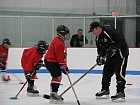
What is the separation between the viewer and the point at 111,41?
3.93 meters

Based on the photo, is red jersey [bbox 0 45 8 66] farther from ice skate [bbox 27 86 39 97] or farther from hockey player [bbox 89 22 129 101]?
hockey player [bbox 89 22 129 101]

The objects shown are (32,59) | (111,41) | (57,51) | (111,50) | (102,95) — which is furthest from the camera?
(32,59)

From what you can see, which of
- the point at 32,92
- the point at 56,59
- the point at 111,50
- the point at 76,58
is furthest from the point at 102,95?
the point at 76,58

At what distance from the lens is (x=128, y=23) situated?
7.68 metres

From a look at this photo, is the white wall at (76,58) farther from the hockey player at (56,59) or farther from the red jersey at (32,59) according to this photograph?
the hockey player at (56,59)

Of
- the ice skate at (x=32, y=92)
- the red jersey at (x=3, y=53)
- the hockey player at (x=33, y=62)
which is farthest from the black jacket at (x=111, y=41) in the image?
the red jersey at (x=3, y=53)

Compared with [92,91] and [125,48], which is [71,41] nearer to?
[92,91]

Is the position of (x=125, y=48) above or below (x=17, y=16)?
below

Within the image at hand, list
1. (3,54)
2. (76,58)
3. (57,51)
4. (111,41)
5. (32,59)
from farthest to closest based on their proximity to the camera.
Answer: (76,58) < (3,54) < (32,59) < (111,41) < (57,51)

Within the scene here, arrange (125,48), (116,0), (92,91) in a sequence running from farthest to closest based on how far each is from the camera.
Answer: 1. (116,0)
2. (92,91)
3. (125,48)

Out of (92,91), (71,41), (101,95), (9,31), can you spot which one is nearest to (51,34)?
(71,41)

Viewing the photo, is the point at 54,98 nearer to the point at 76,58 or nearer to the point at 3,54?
the point at 3,54

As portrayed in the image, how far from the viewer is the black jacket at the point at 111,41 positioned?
388 cm

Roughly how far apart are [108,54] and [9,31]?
162 inches
